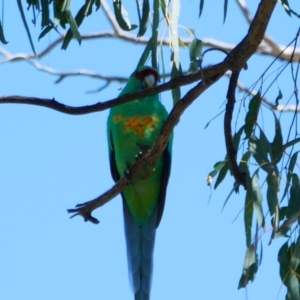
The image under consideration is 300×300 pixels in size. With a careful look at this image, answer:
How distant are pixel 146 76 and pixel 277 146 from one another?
1.28 metres

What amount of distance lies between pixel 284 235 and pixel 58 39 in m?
3.75

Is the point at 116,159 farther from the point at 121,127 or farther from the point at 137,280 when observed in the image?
the point at 137,280

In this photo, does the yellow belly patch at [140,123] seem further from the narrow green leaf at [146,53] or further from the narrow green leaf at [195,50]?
the narrow green leaf at [195,50]

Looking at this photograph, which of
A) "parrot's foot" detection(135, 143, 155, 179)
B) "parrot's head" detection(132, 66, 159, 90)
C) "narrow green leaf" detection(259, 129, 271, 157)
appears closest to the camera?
"narrow green leaf" detection(259, 129, 271, 157)

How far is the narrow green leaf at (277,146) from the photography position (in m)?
2.51

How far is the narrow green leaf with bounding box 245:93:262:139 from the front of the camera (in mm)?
2541

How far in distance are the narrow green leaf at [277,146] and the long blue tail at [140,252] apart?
980 mm

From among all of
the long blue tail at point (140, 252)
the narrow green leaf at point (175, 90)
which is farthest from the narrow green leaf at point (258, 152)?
the long blue tail at point (140, 252)

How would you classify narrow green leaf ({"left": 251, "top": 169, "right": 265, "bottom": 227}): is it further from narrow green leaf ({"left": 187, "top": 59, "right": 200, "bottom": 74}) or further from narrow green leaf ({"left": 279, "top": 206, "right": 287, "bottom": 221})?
narrow green leaf ({"left": 187, "top": 59, "right": 200, "bottom": 74})

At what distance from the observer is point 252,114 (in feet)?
8.39

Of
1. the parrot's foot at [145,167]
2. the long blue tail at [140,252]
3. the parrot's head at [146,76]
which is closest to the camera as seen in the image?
the parrot's foot at [145,167]

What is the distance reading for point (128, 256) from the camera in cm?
336

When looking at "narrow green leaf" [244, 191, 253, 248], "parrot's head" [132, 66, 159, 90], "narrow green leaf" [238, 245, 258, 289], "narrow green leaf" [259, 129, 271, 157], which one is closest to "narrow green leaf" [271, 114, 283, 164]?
"narrow green leaf" [259, 129, 271, 157]

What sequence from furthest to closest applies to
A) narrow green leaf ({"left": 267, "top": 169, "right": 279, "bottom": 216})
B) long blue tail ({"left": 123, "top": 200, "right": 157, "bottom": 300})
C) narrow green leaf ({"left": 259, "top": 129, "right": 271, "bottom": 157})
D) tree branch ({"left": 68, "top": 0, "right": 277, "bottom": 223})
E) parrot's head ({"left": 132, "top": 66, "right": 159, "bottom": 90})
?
1. parrot's head ({"left": 132, "top": 66, "right": 159, "bottom": 90})
2. long blue tail ({"left": 123, "top": 200, "right": 157, "bottom": 300})
3. narrow green leaf ({"left": 259, "top": 129, "right": 271, "bottom": 157})
4. narrow green leaf ({"left": 267, "top": 169, "right": 279, "bottom": 216})
5. tree branch ({"left": 68, "top": 0, "right": 277, "bottom": 223})
